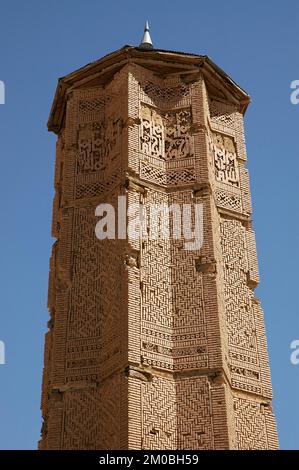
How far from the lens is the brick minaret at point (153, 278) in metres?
9.18

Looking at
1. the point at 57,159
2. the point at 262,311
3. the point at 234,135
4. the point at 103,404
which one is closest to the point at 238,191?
the point at 234,135

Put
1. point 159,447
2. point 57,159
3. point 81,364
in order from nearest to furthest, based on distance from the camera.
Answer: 1. point 159,447
2. point 81,364
3. point 57,159

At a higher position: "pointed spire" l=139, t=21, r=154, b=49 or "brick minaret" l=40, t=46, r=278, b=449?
"pointed spire" l=139, t=21, r=154, b=49

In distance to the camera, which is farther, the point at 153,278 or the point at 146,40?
the point at 146,40

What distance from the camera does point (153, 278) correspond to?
395 inches

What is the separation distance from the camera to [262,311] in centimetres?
1062

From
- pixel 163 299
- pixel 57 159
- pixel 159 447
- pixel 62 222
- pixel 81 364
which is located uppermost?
pixel 57 159

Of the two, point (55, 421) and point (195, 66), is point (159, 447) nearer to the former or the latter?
point (55, 421)

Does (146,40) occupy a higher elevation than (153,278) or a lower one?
higher

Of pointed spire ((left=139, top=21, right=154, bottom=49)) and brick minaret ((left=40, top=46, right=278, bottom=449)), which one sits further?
pointed spire ((left=139, top=21, right=154, bottom=49))

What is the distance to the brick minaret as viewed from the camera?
9180mm

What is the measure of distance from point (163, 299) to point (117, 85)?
3226 mm

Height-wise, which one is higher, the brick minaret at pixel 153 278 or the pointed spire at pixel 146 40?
the pointed spire at pixel 146 40

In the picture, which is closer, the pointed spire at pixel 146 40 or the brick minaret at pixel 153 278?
the brick minaret at pixel 153 278
